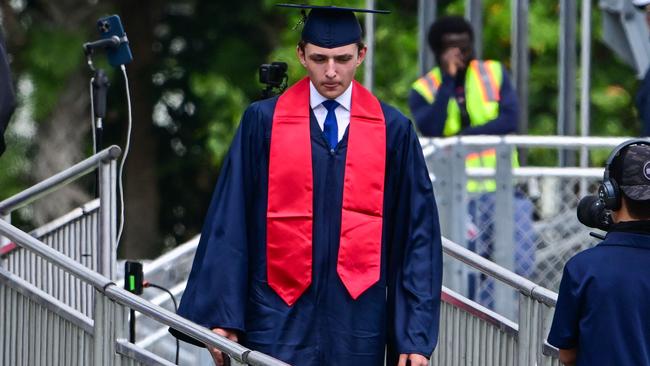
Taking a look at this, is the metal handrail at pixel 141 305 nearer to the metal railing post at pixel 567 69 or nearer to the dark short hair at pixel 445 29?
the dark short hair at pixel 445 29

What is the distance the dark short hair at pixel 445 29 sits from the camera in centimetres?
968

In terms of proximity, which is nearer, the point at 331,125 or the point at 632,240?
the point at 632,240

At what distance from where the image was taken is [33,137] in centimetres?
1744

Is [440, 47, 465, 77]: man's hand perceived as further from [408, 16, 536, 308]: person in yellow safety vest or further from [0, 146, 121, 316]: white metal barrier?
[0, 146, 121, 316]: white metal barrier

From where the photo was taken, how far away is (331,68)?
5781 mm

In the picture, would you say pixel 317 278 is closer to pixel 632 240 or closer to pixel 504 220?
pixel 632 240

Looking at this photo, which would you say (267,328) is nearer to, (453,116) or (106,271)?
(106,271)

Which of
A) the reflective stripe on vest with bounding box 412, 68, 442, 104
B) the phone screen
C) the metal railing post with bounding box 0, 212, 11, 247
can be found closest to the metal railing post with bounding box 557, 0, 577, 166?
the reflective stripe on vest with bounding box 412, 68, 442, 104

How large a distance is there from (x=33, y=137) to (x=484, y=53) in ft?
15.0

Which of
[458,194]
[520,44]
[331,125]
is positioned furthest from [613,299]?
[520,44]

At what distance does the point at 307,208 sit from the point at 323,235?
3.9 inches

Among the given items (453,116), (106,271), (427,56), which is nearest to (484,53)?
(427,56)

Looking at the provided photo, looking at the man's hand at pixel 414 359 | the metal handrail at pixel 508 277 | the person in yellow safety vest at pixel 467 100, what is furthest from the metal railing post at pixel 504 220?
the man's hand at pixel 414 359

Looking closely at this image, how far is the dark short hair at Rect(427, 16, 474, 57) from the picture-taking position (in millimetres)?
9680
